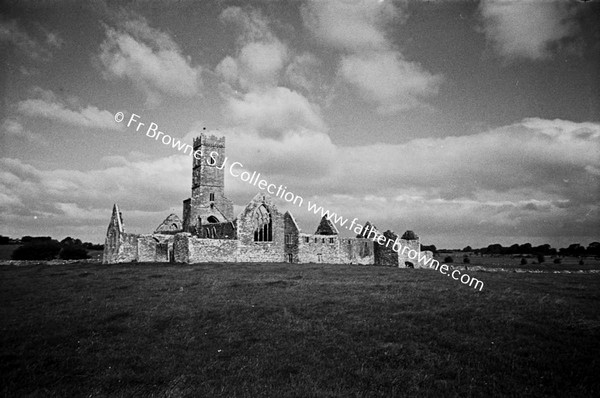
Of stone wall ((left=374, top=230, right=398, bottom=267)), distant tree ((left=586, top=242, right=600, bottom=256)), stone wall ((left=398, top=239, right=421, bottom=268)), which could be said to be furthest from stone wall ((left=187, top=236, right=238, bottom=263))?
distant tree ((left=586, top=242, right=600, bottom=256))

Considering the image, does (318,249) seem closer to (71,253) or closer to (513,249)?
(71,253)

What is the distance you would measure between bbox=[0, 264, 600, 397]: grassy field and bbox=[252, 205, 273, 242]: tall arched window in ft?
71.4

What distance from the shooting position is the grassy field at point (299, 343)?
835 centimetres

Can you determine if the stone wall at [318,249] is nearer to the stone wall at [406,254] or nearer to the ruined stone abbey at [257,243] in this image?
the ruined stone abbey at [257,243]

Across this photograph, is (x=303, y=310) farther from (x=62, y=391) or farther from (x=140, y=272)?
(x=140, y=272)

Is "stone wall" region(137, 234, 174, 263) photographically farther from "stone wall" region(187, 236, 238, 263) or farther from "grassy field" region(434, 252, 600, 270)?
"grassy field" region(434, 252, 600, 270)

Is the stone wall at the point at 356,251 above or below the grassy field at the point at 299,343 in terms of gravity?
above

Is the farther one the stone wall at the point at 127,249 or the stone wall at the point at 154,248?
the stone wall at the point at 154,248

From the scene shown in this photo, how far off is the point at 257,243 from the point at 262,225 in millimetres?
2249

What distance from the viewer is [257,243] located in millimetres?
40094

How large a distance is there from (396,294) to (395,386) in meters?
10.0

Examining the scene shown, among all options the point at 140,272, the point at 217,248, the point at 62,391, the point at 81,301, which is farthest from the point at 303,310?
the point at 217,248

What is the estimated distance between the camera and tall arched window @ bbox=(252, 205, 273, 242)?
40.8m

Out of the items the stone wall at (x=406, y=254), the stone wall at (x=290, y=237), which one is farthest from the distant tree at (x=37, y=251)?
the stone wall at (x=406, y=254)
